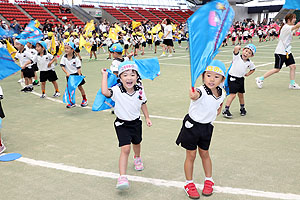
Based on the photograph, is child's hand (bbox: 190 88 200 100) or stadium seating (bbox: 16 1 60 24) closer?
child's hand (bbox: 190 88 200 100)

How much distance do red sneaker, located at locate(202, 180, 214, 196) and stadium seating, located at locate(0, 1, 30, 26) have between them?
3244cm

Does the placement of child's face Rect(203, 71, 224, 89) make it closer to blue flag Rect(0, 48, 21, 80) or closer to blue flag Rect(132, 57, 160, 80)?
blue flag Rect(132, 57, 160, 80)

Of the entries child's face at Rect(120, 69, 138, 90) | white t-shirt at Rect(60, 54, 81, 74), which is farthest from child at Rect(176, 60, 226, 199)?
white t-shirt at Rect(60, 54, 81, 74)

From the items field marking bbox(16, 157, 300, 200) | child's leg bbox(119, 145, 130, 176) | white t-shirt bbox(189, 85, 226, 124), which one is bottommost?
field marking bbox(16, 157, 300, 200)

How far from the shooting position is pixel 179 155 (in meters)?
4.67

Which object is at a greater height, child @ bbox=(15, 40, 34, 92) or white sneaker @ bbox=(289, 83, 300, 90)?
child @ bbox=(15, 40, 34, 92)

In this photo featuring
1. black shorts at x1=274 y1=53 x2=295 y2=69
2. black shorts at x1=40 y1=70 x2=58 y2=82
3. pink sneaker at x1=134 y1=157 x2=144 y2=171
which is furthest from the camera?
black shorts at x1=40 y1=70 x2=58 y2=82

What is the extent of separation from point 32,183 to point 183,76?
330 inches

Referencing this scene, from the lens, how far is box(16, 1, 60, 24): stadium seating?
3538 centimetres

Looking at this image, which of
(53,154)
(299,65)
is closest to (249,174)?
(53,154)

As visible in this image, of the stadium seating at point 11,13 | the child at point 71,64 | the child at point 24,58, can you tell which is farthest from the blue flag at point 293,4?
the stadium seating at point 11,13

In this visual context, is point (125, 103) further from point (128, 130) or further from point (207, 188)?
point (207, 188)

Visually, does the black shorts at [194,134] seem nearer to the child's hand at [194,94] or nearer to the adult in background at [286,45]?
the child's hand at [194,94]

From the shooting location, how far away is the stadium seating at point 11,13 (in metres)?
32.1
